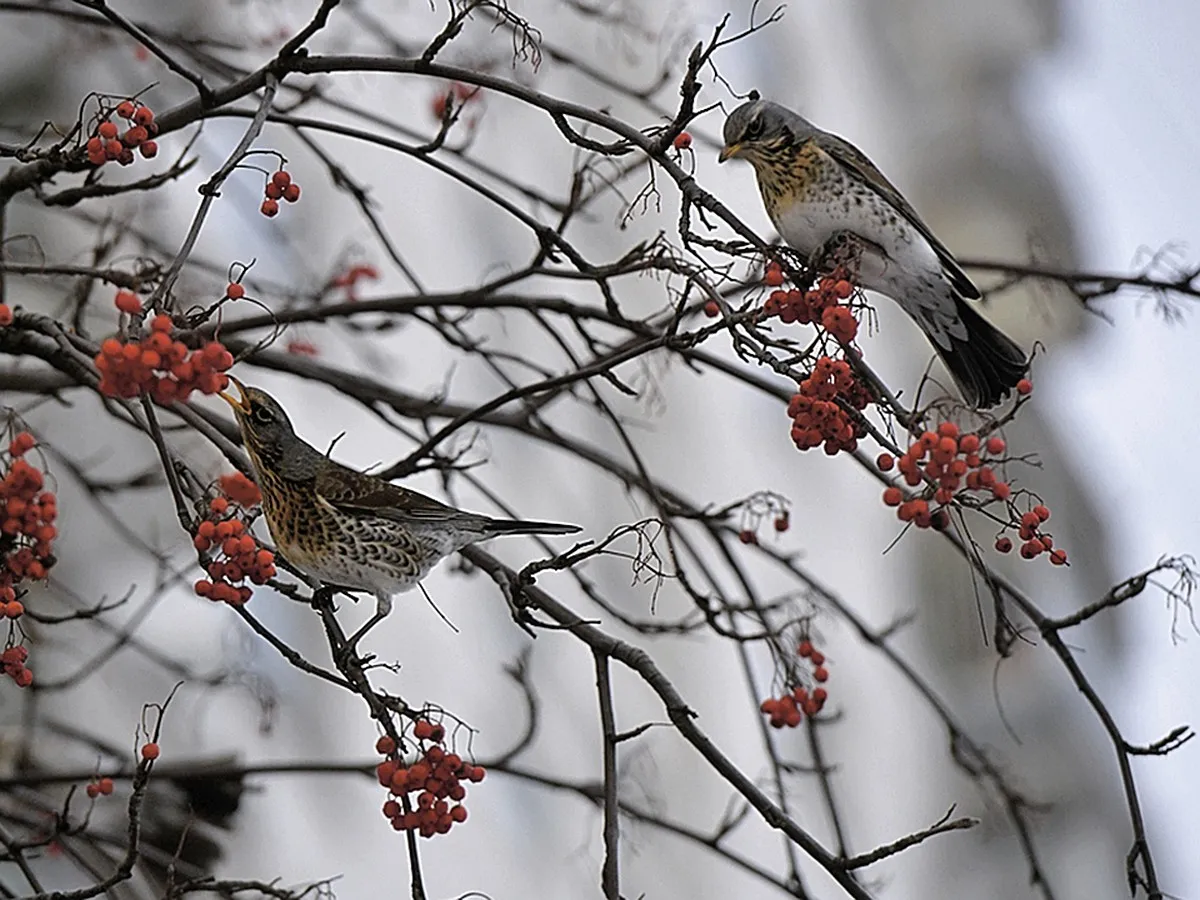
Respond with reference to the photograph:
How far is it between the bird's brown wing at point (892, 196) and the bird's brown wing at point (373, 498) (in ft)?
1.49

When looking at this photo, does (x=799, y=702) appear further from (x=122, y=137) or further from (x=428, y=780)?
(x=122, y=137)

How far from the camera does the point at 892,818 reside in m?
2.43

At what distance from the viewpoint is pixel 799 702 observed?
111 centimetres

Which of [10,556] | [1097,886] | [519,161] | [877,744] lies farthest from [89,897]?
[1097,886]

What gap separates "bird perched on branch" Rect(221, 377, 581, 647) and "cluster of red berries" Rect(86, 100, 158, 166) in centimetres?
27

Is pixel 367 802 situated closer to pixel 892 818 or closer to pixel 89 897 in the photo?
pixel 892 818

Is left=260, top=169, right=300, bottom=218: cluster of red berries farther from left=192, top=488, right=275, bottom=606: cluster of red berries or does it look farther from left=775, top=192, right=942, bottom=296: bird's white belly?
left=775, top=192, right=942, bottom=296: bird's white belly

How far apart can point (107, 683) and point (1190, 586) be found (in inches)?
62.9

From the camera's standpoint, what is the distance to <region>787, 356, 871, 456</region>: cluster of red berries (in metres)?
0.75

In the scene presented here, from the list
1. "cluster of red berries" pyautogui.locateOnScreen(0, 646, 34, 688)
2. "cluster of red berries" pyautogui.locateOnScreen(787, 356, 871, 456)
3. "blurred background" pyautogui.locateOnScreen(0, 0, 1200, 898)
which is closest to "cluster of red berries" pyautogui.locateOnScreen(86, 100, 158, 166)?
"cluster of red berries" pyautogui.locateOnScreen(0, 646, 34, 688)

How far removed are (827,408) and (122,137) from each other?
44 centimetres

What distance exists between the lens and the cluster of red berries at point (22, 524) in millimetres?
722

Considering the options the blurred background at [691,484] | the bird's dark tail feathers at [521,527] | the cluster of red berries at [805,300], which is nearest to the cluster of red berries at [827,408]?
the cluster of red berries at [805,300]

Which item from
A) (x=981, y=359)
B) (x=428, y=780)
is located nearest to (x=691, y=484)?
(x=981, y=359)
